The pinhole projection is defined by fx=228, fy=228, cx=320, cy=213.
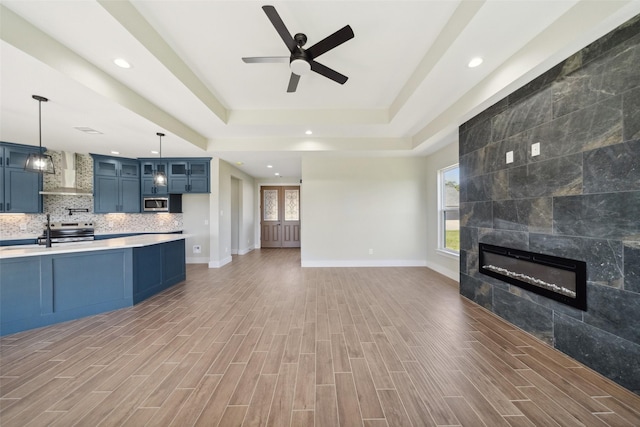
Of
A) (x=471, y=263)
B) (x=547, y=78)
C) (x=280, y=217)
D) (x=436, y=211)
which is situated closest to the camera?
A: (x=547, y=78)

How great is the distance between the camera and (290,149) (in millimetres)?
4793

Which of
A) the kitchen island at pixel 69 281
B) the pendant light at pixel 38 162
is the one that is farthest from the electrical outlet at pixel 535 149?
the pendant light at pixel 38 162

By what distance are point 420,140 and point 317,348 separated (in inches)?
157

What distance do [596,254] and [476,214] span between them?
1383 millimetres

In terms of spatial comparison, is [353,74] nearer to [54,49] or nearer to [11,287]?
[54,49]

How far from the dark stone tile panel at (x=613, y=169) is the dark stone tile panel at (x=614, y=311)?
1.96 ft

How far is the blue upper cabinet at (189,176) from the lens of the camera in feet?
17.7

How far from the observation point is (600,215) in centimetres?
181

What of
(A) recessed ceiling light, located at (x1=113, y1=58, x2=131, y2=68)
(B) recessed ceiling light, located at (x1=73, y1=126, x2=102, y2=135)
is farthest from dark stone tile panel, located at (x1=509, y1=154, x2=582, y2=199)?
(B) recessed ceiling light, located at (x1=73, y1=126, x2=102, y2=135)

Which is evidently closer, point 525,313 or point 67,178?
point 525,313

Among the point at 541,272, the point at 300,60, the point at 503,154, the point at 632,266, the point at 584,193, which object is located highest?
the point at 300,60

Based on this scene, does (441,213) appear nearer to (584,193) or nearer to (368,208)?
(368,208)

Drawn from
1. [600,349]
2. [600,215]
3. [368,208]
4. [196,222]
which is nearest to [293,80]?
[600,215]

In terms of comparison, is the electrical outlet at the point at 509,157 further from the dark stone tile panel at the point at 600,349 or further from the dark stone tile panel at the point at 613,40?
the dark stone tile panel at the point at 600,349
